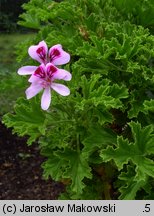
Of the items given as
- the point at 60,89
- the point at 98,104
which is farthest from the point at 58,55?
the point at 98,104

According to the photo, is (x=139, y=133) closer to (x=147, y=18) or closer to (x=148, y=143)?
(x=148, y=143)

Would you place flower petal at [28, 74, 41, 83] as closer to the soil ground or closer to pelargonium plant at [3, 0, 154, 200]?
pelargonium plant at [3, 0, 154, 200]

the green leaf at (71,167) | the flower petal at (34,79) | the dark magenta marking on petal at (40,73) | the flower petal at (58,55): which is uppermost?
the flower petal at (58,55)

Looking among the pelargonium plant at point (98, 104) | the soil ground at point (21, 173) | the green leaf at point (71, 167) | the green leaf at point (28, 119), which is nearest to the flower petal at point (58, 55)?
the pelargonium plant at point (98, 104)

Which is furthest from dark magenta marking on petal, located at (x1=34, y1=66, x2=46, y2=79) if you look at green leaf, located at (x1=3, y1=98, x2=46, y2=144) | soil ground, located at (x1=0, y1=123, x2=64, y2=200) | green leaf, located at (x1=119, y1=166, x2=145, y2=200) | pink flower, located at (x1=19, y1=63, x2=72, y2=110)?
soil ground, located at (x1=0, y1=123, x2=64, y2=200)

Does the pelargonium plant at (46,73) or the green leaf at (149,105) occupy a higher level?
the pelargonium plant at (46,73)

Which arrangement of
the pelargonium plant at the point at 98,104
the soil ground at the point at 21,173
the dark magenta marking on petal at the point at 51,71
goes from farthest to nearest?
the soil ground at the point at 21,173, the pelargonium plant at the point at 98,104, the dark magenta marking on petal at the point at 51,71

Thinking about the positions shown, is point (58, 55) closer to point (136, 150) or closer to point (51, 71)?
point (51, 71)

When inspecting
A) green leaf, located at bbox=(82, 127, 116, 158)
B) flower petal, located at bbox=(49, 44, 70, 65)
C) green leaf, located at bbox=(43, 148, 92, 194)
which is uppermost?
flower petal, located at bbox=(49, 44, 70, 65)

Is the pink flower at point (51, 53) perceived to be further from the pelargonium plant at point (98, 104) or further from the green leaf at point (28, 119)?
the green leaf at point (28, 119)
